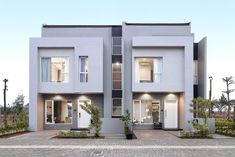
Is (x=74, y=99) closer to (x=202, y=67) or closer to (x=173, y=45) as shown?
(x=173, y=45)

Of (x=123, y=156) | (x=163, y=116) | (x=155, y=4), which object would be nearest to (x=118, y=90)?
(x=163, y=116)

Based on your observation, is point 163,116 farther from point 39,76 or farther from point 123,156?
point 123,156

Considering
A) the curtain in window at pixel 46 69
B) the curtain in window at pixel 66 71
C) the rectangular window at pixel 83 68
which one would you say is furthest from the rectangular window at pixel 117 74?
the curtain in window at pixel 46 69

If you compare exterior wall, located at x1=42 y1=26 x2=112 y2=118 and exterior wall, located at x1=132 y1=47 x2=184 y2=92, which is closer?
exterior wall, located at x1=132 y1=47 x2=184 y2=92

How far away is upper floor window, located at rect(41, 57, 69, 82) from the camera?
28.2 metres

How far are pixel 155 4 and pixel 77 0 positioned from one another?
17.6 ft

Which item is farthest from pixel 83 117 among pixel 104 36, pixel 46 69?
pixel 104 36

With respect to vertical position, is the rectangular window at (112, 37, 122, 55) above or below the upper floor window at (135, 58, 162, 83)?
above

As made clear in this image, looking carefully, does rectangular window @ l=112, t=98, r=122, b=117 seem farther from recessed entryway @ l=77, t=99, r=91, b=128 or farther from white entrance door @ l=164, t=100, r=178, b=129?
white entrance door @ l=164, t=100, r=178, b=129

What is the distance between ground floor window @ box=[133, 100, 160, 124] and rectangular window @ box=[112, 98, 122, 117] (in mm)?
1293

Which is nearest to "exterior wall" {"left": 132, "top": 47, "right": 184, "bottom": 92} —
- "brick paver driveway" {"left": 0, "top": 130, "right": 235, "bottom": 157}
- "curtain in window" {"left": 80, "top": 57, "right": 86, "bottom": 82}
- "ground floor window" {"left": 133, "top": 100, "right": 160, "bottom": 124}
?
"ground floor window" {"left": 133, "top": 100, "right": 160, "bottom": 124}

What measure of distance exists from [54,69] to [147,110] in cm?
823

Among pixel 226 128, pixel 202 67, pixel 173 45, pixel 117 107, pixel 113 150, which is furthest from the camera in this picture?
pixel 202 67

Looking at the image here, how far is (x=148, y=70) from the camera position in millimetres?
29094
